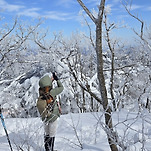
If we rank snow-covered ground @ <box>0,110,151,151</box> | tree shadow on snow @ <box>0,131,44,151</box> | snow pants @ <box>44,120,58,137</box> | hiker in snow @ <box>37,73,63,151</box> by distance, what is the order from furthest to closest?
snow pants @ <box>44,120,58,137</box>
hiker in snow @ <box>37,73,63,151</box>
snow-covered ground @ <box>0,110,151,151</box>
tree shadow on snow @ <box>0,131,44,151</box>

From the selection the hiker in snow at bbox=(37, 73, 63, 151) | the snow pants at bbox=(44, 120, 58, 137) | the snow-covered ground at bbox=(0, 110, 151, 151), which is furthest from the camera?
the snow pants at bbox=(44, 120, 58, 137)

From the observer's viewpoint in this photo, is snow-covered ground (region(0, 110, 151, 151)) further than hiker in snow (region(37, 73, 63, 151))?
No

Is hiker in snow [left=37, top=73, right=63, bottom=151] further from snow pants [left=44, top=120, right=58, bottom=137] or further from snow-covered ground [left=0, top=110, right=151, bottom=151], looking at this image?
snow-covered ground [left=0, top=110, right=151, bottom=151]

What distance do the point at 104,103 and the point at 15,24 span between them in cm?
938

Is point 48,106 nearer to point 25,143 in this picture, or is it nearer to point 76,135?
point 76,135

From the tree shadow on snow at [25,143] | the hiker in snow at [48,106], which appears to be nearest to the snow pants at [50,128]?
the hiker in snow at [48,106]

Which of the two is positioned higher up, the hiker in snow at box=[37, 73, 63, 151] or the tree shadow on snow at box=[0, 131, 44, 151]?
the hiker in snow at box=[37, 73, 63, 151]

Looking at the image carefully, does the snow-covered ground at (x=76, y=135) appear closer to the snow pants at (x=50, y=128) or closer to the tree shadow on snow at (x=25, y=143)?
the tree shadow on snow at (x=25, y=143)

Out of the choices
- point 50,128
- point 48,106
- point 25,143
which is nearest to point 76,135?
point 50,128

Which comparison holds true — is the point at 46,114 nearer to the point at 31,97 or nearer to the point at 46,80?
the point at 46,80

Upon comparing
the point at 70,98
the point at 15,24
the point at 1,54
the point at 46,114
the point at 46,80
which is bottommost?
the point at 70,98

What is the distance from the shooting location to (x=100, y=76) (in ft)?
7.90

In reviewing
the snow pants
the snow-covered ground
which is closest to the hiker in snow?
the snow pants

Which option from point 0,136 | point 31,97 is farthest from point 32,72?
point 0,136
